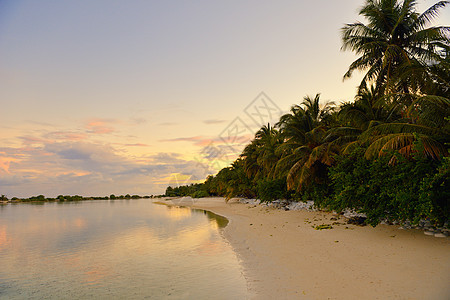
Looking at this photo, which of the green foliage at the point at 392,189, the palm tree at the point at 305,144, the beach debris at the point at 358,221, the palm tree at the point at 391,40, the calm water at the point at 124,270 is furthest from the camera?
the palm tree at the point at 305,144

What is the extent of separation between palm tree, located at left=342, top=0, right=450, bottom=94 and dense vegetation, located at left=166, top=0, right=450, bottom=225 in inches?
2.3

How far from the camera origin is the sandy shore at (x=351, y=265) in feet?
22.0

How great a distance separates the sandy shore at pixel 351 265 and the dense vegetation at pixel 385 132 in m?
1.11

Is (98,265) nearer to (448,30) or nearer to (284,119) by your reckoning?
(284,119)

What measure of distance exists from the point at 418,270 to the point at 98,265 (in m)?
12.4

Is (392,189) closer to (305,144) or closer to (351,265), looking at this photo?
(351,265)

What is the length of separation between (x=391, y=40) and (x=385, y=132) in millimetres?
11526

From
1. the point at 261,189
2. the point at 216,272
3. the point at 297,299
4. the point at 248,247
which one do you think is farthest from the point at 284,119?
the point at 297,299

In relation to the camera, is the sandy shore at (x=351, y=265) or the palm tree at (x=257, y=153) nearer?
the sandy shore at (x=351, y=265)

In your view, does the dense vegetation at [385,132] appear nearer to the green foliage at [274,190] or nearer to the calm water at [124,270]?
the green foliage at [274,190]

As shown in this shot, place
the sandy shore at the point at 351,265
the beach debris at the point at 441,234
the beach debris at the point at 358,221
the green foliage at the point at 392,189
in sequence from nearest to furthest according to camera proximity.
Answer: the sandy shore at the point at 351,265 → the green foliage at the point at 392,189 → the beach debris at the point at 441,234 → the beach debris at the point at 358,221

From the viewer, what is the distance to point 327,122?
26.3 m

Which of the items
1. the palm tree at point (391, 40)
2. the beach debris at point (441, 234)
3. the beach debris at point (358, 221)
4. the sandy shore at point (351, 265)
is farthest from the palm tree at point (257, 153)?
the beach debris at point (441, 234)

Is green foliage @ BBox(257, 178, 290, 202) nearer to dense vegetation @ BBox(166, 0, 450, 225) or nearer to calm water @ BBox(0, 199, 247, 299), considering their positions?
dense vegetation @ BBox(166, 0, 450, 225)
